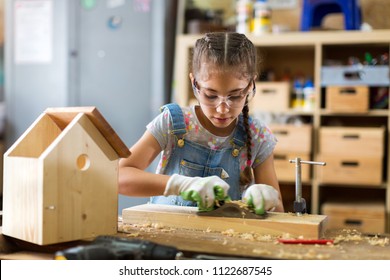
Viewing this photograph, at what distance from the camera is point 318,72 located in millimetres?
3545

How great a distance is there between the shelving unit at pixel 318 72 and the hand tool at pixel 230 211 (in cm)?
198

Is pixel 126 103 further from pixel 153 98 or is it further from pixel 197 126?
pixel 197 126

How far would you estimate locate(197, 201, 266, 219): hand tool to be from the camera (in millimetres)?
1406

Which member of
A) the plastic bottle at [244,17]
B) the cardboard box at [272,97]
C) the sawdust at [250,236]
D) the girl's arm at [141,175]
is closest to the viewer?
the sawdust at [250,236]

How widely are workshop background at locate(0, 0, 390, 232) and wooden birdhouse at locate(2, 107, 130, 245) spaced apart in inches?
90.1

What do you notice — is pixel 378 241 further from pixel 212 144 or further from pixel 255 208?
pixel 212 144

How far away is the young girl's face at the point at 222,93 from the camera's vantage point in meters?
1.59

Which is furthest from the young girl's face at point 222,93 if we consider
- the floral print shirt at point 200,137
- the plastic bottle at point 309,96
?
the plastic bottle at point 309,96

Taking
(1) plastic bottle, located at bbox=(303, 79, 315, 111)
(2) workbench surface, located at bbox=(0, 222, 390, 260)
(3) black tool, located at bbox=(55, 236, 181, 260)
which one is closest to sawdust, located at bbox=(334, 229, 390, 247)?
(2) workbench surface, located at bbox=(0, 222, 390, 260)

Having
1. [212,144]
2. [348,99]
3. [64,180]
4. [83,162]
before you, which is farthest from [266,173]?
[348,99]

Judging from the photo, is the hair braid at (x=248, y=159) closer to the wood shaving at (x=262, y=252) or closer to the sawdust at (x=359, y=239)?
the sawdust at (x=359, y=239)

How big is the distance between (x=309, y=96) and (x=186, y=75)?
82 centimetres

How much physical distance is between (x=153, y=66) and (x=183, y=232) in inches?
101
